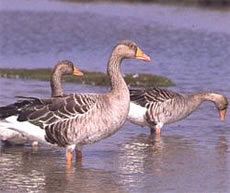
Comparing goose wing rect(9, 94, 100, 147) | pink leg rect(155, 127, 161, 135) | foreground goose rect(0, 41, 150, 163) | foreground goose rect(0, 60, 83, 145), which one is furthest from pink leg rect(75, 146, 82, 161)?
pink leg rect(155, 127, 161, 135)

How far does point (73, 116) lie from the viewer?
1233 cm

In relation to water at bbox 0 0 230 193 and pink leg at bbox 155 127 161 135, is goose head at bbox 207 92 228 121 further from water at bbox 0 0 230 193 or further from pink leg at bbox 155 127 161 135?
pink leg at bbox 155 127 161 135

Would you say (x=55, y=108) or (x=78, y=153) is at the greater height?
(x=55, y=108)

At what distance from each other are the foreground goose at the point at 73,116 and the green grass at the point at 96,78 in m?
9.31

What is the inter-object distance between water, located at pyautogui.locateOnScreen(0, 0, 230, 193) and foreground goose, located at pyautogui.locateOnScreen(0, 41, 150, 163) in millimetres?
492

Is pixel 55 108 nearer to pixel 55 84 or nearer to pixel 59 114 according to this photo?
pixel 59 114

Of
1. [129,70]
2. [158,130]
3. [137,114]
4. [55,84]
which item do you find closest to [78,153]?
[55,84]

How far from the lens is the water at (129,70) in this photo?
1187 cm

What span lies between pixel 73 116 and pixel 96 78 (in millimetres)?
10124

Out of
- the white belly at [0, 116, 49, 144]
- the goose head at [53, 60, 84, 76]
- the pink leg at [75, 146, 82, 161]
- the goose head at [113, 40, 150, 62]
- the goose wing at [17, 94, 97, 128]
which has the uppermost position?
the goose head at [113, 40, 150, 62]

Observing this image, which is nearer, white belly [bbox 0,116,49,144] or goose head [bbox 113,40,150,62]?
white belly [bbox 0,116,49,144]

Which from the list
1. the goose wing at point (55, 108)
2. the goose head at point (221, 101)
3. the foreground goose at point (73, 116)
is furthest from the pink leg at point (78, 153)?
the goose head at point (221, 101)

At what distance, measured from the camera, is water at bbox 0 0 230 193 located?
11.9 metres

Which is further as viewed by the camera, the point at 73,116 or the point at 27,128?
the point at 27,128
